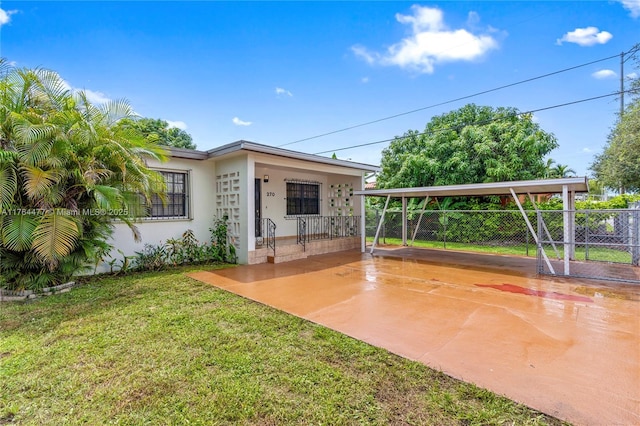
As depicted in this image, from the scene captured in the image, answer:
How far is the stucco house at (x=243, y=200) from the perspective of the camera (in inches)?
316

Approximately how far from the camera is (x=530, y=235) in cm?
1243

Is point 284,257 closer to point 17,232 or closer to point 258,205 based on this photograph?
point 258,205

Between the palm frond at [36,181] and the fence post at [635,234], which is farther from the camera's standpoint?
the fence post at [635,234]

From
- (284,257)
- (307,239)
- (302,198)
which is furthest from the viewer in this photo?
(302,198)

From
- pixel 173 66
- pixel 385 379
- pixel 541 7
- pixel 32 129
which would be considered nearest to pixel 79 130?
pixel 32 129

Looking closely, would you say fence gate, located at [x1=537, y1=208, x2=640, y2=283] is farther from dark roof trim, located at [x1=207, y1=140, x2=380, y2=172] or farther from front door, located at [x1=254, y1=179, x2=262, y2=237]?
front door, located at [x1=254, y1=179, x2=262, y2=237]

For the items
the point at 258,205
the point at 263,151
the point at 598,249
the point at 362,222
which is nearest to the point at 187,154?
the point at 263,151

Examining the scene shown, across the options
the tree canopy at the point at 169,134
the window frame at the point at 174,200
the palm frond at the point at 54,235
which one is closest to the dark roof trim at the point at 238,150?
the window frame at the point at 174,200

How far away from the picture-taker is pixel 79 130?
511 centimetres

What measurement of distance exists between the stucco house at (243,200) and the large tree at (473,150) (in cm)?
436

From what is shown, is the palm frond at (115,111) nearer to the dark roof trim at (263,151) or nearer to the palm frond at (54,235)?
the palm frond at (54,235)

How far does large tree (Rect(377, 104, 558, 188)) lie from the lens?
12.6 metres

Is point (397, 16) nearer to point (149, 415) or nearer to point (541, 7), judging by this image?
point (541, 7)

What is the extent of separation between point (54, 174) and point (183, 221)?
3.73 metres
